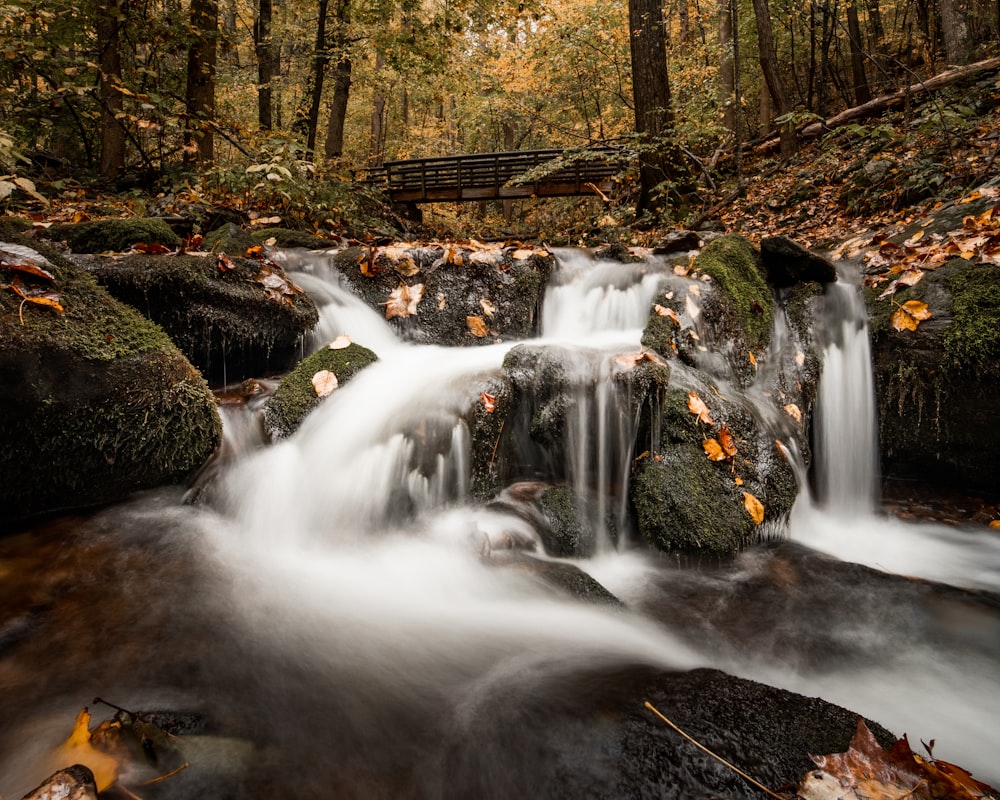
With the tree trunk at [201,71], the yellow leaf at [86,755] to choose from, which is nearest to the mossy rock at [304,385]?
the yellow leaf at [86,755]

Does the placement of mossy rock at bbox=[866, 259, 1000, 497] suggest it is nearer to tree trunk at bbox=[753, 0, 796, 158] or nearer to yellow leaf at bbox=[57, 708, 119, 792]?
yellow leaf at bbox=[57, 708, 119, 792]

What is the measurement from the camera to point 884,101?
10039 millimetres

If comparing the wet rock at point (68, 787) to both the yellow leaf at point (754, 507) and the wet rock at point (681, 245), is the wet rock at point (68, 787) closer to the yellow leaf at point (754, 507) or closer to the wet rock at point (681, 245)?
the yellow leaf at point (754, 507)

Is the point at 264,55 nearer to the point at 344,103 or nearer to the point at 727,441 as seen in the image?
the point at 344,103

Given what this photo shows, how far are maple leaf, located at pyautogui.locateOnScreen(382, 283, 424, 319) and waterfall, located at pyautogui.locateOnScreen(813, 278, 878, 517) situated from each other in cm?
387

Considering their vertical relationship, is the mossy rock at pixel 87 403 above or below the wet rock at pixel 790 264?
below

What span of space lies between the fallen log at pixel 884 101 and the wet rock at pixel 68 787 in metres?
10.4

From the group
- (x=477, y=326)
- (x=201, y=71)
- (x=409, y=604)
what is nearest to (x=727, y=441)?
(x=409, y=604)

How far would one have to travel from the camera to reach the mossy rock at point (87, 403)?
2.55 meters

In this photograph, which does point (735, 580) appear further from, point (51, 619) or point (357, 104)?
point (357, 104)

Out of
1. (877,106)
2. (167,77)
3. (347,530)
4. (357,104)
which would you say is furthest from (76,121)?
(357,104)

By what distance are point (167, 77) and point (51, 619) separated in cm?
1150

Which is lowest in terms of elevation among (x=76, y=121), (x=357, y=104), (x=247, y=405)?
(x=247, y=405)

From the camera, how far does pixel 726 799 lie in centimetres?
136
